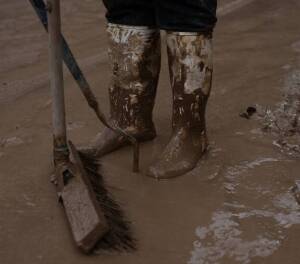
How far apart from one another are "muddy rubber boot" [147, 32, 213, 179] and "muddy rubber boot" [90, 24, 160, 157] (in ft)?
0.39

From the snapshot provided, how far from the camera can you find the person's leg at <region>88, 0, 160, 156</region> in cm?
212

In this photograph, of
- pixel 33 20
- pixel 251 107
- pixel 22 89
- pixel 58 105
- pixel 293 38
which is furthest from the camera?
pixel 33 20

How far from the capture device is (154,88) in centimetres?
225

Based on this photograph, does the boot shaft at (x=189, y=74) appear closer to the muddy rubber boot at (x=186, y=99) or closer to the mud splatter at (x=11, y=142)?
the muddy rubber boot at (x=186, y=99)

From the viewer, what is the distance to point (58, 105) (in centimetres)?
184

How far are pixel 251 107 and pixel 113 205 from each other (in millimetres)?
1013

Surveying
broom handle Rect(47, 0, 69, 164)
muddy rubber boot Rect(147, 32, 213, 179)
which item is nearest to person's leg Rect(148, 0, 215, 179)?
muddy rubber boot Rect(147, 32, 213, 179)

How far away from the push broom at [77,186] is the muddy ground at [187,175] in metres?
0.05

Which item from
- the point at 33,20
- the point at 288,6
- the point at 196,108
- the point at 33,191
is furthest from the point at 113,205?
the point at 288,6

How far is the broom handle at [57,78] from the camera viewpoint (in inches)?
68.9

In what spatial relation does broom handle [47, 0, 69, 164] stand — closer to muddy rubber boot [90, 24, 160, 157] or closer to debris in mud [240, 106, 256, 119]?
muddy rubber boot [90, 24, 160, 157]

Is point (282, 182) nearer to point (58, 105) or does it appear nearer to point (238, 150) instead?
point (238, 150)

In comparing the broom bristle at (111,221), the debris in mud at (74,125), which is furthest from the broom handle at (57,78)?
the debris in mud at (74,125)

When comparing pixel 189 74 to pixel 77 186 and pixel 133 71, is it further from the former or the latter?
pixel 77 186
